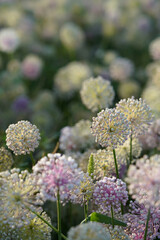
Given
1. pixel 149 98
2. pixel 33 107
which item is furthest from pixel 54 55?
pixel 149 98

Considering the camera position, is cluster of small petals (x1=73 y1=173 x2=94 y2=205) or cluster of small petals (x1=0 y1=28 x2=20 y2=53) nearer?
cluster of small petals (x1=73 y1=173 x2=94 y2=205)

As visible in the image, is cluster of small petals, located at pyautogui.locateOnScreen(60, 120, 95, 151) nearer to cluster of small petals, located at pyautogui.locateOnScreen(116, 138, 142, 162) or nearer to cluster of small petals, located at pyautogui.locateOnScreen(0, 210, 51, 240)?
cluster of small petals, located at pyautogui.locateOnScreen(116, 138, 142, 162)

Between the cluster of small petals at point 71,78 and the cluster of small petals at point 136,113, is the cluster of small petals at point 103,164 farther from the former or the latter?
the cluster of small petals at point 71,78

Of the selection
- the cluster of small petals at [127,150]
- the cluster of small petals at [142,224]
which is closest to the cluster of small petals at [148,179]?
the cluster of small petals at [142,224]

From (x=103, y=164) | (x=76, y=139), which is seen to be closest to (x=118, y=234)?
(x=103, y=164)

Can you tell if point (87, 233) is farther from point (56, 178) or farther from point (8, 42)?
point (8, 42)

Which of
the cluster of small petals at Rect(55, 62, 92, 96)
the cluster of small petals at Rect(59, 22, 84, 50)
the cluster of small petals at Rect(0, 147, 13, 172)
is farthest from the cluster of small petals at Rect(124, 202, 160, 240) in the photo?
the cluster of small petals at Rect(59, 22, 84, 50)
